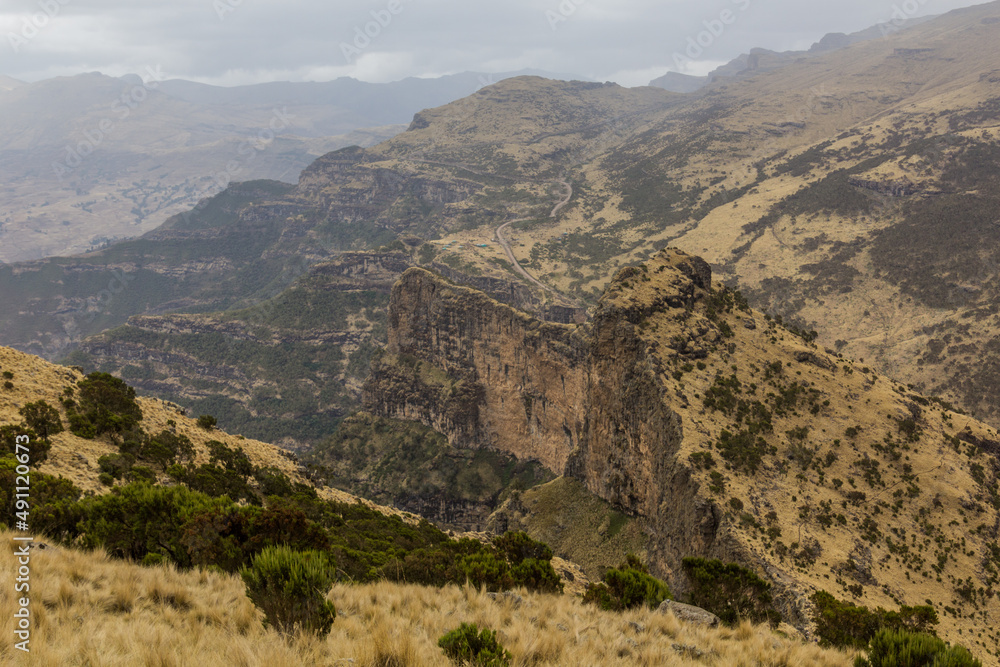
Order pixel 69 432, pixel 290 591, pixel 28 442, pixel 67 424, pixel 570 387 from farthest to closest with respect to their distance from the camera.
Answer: pixel 570 387 → pixel 67 424 → pixel 69 432 → pixel 28 442 → pixel 290 591

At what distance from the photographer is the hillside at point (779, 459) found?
3656 centimetres

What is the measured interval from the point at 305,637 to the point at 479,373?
100567mm

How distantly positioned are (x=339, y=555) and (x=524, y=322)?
74.2 m

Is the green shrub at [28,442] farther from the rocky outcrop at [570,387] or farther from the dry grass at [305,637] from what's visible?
the rocky outcrop at [570,387]

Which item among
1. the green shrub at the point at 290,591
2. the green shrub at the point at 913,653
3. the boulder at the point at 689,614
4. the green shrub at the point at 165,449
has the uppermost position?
the green shrub at the point at 290,591

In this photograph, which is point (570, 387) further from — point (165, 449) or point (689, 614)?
point (689, 614)

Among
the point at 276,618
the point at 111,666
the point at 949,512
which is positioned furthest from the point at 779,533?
the point at 111,666

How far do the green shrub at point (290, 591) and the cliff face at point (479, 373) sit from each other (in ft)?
240

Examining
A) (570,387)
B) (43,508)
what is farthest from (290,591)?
(570,387)

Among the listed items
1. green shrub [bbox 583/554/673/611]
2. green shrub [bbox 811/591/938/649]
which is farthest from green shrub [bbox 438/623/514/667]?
green shrub [bbox 811/591/938/649]

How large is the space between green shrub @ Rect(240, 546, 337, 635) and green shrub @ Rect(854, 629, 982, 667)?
46.3 ft

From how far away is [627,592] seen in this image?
2486 centimetres

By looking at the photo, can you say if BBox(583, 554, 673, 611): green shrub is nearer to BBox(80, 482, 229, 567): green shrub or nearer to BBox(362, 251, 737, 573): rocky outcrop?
BBox(362, 251, 737, 573): rocky outcrop

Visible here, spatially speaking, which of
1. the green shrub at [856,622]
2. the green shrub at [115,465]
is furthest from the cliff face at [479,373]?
the green shrub at [115,465]
